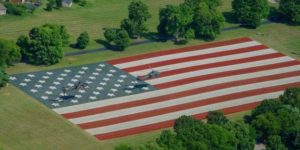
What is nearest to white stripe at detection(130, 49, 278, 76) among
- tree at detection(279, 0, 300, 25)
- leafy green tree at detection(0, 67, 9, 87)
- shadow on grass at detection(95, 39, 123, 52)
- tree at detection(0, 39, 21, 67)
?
shadow on grass at detection(95, 39, 123, 52)

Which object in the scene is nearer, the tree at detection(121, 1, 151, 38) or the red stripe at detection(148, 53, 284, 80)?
the red stripe at detection(148, 53, 284, 80)

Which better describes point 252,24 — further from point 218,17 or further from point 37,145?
point 37,145

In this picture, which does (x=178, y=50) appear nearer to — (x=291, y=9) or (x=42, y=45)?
(x=42, y=45)

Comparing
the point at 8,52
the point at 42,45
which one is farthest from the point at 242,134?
the point at 8,52

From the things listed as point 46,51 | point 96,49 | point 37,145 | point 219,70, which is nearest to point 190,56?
point 219,70

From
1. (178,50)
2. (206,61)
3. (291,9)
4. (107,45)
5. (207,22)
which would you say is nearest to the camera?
(206,61)

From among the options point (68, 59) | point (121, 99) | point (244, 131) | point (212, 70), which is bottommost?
point (121, 99)

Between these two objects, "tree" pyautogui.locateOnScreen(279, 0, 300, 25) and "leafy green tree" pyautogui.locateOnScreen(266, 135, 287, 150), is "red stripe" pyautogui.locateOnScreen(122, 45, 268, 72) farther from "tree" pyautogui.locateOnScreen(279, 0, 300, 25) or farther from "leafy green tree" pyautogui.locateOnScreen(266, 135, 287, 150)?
"leafy green tree" pyautogui.locateOnScreen(266, 135, 287, 150)
